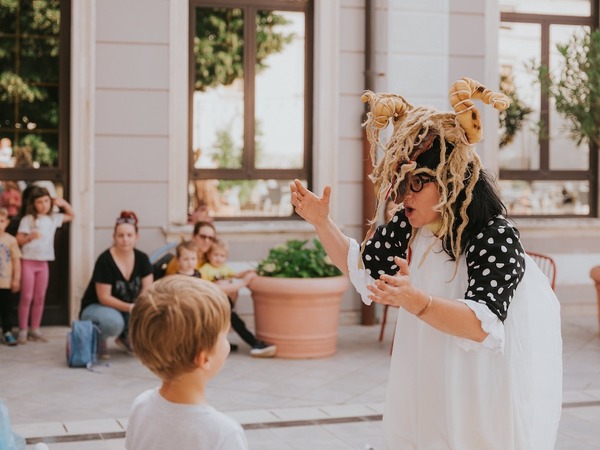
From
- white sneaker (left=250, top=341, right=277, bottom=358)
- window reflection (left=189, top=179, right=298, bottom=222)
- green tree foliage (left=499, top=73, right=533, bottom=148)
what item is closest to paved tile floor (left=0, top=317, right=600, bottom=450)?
white sneaker (left=250, top=341, right=277, bottom=358)

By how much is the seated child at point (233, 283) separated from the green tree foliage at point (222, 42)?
6.28 ft

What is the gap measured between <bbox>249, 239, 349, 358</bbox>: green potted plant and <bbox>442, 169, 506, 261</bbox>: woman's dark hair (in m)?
4.65

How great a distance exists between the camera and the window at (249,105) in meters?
9.17

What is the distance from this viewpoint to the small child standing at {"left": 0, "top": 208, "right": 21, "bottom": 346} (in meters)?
7.86

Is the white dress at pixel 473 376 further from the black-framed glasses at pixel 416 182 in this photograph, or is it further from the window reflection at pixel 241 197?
the window reflection at pixel 241 197

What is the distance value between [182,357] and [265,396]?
14.3ft

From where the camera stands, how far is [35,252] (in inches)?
317

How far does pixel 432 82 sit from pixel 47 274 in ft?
12.5

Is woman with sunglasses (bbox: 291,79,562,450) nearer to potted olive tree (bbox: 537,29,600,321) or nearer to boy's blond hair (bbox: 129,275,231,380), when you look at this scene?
boy's blond hair (bbox: 129,275,231,380)

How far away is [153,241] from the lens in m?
8.75

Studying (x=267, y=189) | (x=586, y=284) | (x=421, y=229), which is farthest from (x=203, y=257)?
(x=421, y=229)

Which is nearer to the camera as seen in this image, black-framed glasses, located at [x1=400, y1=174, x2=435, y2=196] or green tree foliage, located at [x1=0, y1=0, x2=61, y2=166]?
black-framed glasses, located at [x1=400, y1=174, x2=435, y2=196]

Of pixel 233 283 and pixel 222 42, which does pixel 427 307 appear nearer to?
pixel 233 283

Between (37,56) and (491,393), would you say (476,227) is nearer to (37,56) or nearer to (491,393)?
(491,393)
